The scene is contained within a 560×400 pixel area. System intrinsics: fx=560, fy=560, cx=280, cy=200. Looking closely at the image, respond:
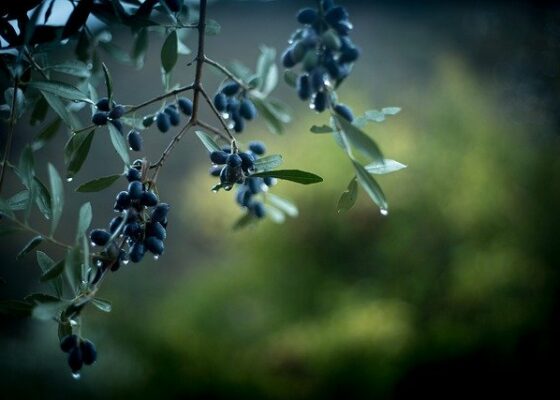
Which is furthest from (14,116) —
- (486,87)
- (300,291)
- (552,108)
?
(486,87)

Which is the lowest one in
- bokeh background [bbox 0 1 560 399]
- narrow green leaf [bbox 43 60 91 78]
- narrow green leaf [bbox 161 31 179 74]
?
bokeh background [bbox 0 1 560 399]

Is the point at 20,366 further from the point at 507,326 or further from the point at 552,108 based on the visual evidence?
the point at 552,108

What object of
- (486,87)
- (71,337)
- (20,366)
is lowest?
(20,366)

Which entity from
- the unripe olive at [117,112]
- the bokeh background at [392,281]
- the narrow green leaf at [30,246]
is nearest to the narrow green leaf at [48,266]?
the narrow green leaf at [30,246]

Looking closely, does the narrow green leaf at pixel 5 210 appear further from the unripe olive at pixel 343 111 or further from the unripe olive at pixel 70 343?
the unripe olive at pixel 343 111

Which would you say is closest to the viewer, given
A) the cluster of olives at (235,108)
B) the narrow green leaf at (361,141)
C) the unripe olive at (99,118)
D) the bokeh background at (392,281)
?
the narrow green leaf at (361,141)

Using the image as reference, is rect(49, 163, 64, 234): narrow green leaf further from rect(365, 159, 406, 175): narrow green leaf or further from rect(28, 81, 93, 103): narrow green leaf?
rect(365, 159, 406, 175): narrow green leaf

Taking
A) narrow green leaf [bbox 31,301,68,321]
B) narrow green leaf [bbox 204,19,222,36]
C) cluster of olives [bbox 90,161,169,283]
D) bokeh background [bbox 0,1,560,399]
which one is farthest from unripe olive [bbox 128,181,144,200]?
bokeh background [bbox 0,1,560,399]
